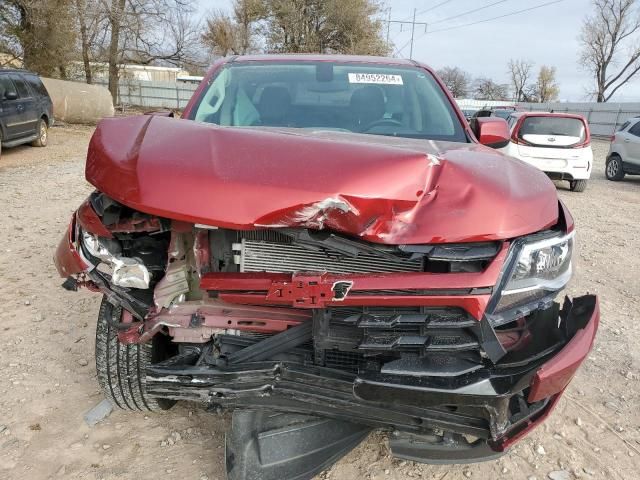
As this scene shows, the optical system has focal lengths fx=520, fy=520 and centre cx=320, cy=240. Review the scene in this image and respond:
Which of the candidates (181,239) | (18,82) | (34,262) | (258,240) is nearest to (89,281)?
(181,239)

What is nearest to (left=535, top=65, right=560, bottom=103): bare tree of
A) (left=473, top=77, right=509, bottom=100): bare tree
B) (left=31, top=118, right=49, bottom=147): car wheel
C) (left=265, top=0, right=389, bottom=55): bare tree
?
(left=473, top=77, right=509, bottom=100): bare tree

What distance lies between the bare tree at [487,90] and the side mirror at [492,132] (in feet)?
208

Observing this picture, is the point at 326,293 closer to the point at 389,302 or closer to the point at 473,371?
the point at 389,302

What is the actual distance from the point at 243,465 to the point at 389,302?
981mm

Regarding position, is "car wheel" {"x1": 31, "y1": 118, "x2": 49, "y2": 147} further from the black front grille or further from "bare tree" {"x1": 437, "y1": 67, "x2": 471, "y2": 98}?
"bare tree" {"x1": 437, "y1": 67, "x2": 471, "y2": 98}

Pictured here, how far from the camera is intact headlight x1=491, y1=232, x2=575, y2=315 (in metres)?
1.76

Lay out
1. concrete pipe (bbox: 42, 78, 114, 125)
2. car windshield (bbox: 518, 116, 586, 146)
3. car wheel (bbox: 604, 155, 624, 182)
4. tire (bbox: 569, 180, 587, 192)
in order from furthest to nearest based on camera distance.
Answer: concrete pipe (bbox: 42, 78, 114, 125) < car wheel (bbox: 604, 155, 624, 182) < tire (bbox: 569, 180, 587, 192) < car windshield (bbox: 518, 116, 586, 146)

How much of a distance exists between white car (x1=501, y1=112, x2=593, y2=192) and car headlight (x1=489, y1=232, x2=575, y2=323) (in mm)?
8424

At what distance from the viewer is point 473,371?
1725mm

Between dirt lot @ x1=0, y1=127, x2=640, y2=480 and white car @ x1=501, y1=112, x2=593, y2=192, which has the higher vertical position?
white car @ x1=501, y1=112, x2=593, y2=192

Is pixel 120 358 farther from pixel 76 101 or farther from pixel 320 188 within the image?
pixel 76 101

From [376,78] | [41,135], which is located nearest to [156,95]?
[41,135]

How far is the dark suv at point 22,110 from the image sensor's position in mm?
10695

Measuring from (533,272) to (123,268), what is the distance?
58.6 inches
